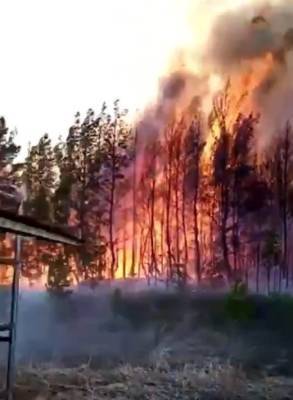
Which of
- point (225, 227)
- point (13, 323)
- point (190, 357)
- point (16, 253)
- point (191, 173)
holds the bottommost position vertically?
point (190, 357)

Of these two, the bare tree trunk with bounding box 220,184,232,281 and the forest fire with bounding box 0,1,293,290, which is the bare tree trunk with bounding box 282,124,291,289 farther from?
the bare tree trunk with bounding box 220,184,232,281

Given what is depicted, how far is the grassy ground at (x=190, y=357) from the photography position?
17.7 ft

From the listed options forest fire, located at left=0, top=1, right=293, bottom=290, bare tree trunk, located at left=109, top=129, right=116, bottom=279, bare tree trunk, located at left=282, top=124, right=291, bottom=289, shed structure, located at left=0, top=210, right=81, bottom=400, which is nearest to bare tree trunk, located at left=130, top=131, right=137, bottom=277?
forest fire, located at left=0, top=1, right=293, bottom=290

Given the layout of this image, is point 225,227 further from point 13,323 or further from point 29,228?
point 29,228

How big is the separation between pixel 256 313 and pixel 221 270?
0.34 m

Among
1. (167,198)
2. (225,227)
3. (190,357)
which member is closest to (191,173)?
(167,198)

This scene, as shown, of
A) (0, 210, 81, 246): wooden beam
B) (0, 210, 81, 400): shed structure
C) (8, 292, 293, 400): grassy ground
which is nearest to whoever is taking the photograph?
(0, 210, 81, 246): wooden beam

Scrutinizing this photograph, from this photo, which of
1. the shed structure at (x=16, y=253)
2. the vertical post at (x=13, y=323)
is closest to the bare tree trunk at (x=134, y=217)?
the shed structure at (x=16, y=253)

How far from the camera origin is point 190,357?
545cm

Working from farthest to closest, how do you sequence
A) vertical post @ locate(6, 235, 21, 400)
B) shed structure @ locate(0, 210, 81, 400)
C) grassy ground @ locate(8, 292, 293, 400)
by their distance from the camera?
grassy ground @ locate(8, 292, 293, 400) → vertical post @ locate(6, 235, 21, 400) → shed structure @ locate(0, 210, 81, 400)

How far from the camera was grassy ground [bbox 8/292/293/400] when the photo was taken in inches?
212

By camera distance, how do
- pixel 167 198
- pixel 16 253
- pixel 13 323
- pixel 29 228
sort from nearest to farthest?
1. pixel 29 228
2. pixel 13 323
3. pixel 16 253
4. pixel 167 198

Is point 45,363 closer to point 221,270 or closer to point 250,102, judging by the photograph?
point 221,270

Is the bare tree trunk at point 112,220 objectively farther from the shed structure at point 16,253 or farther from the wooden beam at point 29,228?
the wooden beam at point 29,228
